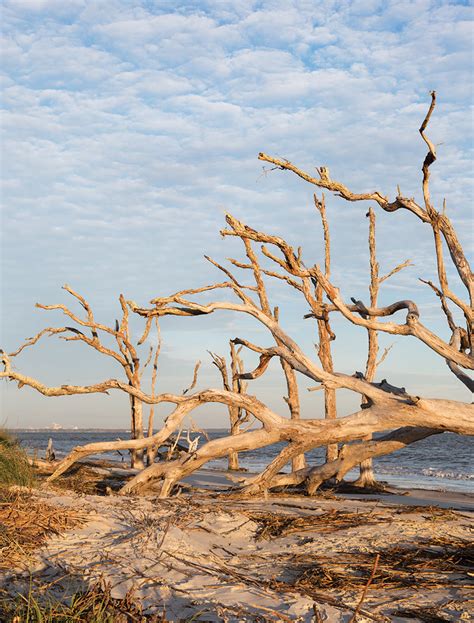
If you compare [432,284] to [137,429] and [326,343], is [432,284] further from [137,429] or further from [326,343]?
[137,429]

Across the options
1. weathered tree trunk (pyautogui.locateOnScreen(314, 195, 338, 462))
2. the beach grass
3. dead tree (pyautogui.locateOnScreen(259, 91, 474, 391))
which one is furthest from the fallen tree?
the beach grass

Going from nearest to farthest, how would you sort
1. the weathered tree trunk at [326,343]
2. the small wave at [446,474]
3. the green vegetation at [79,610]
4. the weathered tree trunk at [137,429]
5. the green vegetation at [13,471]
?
the green vegetation at [79,610], the green vegetation at [13,471], the weathered tree trunk at [326,343], the weathered tree trunk at [137,429], the small wave at [446,474]

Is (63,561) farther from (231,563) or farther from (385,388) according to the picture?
(385,388)

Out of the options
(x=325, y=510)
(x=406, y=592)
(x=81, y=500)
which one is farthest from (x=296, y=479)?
(x=406, y=592)

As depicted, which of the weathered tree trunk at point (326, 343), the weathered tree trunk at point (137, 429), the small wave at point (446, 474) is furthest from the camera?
the small wave at point (446, 474)

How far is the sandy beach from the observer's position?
14.3ft

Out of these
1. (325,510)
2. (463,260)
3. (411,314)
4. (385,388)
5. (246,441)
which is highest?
(463,260)

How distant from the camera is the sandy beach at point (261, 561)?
14.3 feet

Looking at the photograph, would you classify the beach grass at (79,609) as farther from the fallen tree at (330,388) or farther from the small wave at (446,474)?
the small wave at (446,474)

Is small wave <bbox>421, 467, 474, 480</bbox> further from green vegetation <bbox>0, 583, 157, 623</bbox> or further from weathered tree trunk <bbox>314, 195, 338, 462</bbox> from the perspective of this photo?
green vegetation <bbox>0, 583, 157, 623</bbox>

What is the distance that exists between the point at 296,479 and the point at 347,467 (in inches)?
33.6

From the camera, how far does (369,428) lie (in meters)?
9.91

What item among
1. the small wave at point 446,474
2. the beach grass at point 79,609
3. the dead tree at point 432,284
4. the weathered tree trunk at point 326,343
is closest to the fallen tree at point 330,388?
the dead tree at point 432,284

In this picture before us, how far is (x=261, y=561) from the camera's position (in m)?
5.79
